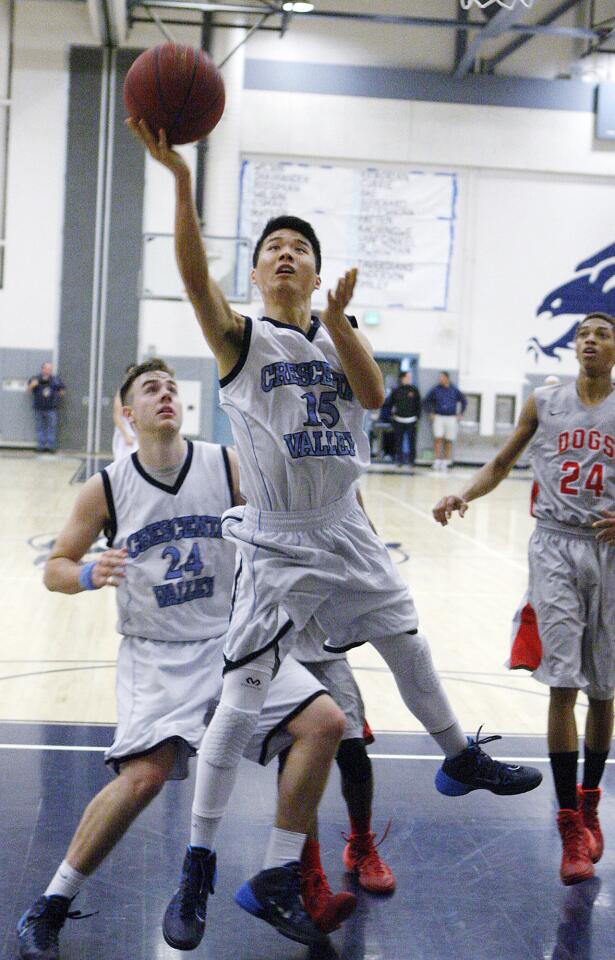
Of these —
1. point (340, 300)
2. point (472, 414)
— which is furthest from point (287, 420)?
point (472, 414)

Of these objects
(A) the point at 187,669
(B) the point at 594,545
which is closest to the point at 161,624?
(A) the point at 187,669

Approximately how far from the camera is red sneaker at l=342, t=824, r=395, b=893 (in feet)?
11.0

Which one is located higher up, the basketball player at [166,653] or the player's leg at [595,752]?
the basketball player at [166,653]

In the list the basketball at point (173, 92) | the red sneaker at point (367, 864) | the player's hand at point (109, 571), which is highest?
the basketball at point (173, 92)

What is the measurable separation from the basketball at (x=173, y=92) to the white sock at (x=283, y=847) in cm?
186

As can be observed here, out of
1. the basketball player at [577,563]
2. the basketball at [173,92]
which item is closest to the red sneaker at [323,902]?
the basketball player at [577,563]

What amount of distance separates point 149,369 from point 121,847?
1.58 meters

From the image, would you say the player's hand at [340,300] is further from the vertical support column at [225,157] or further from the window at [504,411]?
the window at [504,411]

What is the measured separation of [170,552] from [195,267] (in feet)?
3.07

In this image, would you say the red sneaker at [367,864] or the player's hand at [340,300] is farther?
the red sneaker at [367,864]

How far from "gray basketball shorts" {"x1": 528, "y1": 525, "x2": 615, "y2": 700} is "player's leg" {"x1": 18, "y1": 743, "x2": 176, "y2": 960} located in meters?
1.46

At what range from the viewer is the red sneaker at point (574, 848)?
342cm

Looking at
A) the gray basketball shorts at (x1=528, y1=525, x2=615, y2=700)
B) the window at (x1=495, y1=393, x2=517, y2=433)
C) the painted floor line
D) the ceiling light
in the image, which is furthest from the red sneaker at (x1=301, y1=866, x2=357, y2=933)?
the window at (x1=495, y1=393, x2=517, y2=433)

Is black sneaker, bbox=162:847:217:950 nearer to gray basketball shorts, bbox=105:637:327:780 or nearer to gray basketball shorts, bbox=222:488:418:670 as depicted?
gray basketball shorts, bbox=105:637:327:780
